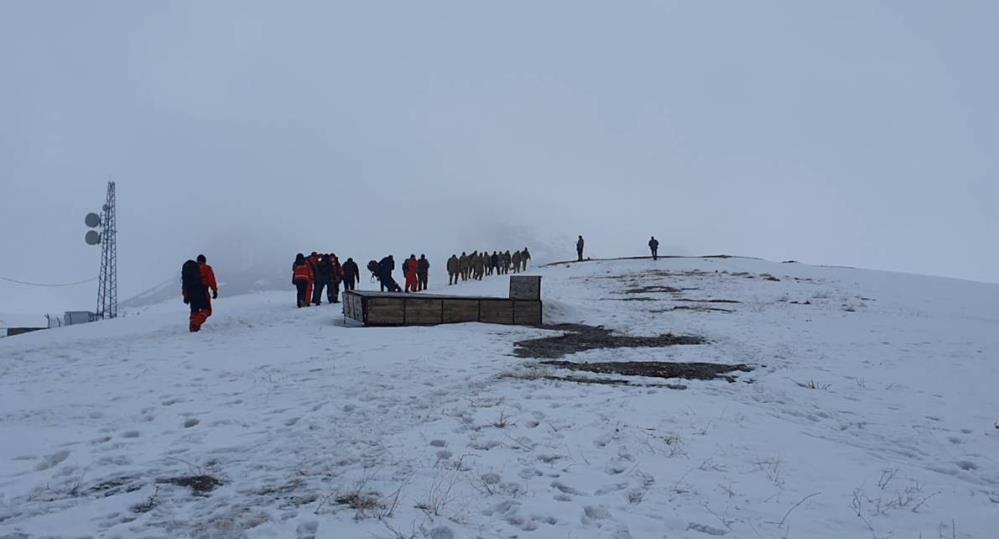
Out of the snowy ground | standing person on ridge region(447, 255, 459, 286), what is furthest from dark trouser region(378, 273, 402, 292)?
the snowy ground

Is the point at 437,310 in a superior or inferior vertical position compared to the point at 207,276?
inferior

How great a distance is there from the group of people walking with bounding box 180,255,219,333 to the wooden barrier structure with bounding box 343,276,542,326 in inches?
145

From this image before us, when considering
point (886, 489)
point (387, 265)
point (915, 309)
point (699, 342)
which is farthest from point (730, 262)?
point (886, 489)

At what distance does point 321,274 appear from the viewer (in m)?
20.5

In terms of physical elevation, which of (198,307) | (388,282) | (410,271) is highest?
(410,271)

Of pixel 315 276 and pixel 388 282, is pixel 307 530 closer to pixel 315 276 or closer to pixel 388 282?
pixel 315 276

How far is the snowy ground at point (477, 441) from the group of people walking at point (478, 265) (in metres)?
21.3

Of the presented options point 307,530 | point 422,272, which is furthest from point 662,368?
point 422,272

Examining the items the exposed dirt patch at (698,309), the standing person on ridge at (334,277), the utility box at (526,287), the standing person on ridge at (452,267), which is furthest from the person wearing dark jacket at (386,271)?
the exposed dirt patch at (698,309)

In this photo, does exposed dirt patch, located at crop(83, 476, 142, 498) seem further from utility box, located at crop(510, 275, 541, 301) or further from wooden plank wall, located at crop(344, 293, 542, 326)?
utility box, located at crop(510, 275, 541, 301)

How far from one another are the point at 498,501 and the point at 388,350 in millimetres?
6923

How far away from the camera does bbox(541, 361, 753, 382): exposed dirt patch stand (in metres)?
9.52

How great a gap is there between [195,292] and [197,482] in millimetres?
10428

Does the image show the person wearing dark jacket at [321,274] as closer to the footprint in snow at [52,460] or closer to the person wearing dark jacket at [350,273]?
the person wearing dark jacket at [350,273]
